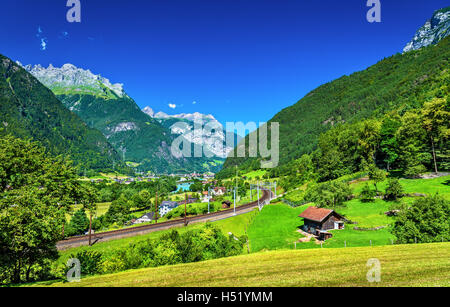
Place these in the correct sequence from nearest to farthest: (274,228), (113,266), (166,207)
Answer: (113,266), (274,228), (166,207)

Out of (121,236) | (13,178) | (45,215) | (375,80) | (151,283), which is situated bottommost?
(121,236)

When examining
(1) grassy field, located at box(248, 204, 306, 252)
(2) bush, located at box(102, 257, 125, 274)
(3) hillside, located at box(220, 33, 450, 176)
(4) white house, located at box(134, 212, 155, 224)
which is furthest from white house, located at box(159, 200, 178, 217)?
(3) hillside, located at box(220, 33, 450, 176)

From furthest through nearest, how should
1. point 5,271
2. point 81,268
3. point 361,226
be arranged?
point 361,226, point 81,268, point 5,271

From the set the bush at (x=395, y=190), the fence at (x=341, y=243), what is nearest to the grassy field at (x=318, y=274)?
the fence at (x=341, y=243)

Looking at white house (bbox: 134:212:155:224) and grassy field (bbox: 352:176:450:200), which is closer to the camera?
grassy field (bbox: 352:176:450:200)

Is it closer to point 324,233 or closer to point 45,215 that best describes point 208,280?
point 45,215

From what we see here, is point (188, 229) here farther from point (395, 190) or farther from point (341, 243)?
point (395, 190)

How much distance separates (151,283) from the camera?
12.4 meters

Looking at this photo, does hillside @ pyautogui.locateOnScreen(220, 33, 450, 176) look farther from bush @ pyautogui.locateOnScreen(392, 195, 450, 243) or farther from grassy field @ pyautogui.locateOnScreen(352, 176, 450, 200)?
bush @ pyautogui.locateOnScreen(392, 195, 450, 243)

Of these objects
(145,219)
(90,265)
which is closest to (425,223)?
(90,265)
